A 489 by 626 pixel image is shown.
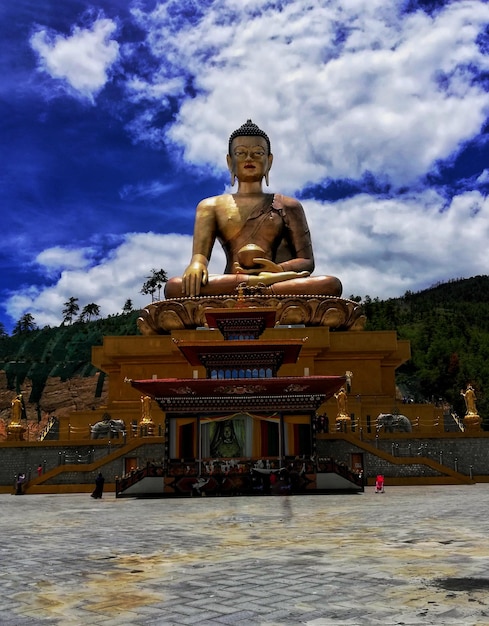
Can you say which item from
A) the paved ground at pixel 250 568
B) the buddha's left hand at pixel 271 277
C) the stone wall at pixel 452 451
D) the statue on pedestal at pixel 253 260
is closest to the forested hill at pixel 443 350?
the statue on pedestal at pixel 253 260

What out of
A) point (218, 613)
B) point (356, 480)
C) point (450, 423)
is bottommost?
point (218, 613)

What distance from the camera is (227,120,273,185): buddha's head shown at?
30.5m

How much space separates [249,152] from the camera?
30469 millimetres

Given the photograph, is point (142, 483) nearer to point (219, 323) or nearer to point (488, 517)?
point (219, 323)

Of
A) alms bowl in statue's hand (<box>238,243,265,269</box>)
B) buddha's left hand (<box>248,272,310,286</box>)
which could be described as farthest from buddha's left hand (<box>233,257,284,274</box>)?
buddha's left hand (<box>248,272,310,286</box>)

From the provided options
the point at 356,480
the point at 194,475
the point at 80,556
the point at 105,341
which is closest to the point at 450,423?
the point at 356,480

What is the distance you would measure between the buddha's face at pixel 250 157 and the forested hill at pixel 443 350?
71.5 feet

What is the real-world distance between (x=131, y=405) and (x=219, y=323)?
18.7 feet

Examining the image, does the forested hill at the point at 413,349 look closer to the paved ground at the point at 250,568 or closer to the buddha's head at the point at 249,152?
the buddha's head at the point at 249,152

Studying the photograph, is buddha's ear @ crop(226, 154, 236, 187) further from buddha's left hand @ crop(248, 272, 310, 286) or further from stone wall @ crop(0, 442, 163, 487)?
stone wall @ crop(0, 442, 163, 487)

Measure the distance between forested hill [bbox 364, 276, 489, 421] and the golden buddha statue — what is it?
19.4 meters

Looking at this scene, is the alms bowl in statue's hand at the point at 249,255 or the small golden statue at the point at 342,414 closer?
the small golden statue at the point at 342,414

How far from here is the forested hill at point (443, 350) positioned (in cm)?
4941

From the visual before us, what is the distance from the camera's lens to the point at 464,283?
11181 centimetres
